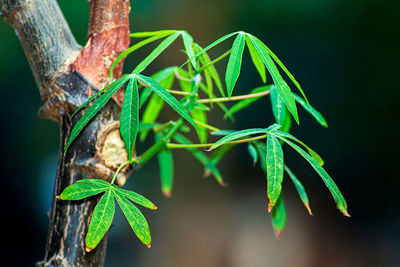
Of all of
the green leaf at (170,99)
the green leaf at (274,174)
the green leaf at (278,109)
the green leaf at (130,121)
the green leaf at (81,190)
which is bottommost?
the green leaf at (81,190)

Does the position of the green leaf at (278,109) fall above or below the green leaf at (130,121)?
above

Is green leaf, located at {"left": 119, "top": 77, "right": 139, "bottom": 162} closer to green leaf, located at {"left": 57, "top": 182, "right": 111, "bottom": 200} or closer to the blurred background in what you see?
green leaf, located at {"left": 57, "top": 182, "right": 111, "bottom": 200}

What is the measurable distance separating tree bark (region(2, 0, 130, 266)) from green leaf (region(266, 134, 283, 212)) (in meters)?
0.19

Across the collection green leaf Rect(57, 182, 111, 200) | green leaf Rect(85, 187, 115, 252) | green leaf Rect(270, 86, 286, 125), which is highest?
green leaf Rect(270, 86, 286, 125)

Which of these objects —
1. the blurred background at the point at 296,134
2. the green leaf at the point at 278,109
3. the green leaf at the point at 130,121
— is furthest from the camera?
the blurred background at the point at 296,134

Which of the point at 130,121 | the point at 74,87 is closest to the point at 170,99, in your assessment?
the point at 130,121

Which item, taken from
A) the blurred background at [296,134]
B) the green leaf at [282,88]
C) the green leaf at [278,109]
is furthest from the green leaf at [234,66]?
the blurred background at [296,134]

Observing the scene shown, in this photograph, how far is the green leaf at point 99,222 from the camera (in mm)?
379

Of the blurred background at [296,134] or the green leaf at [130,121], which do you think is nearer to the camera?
the green leaf at [130,121]

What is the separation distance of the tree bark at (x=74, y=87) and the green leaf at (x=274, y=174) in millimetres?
194

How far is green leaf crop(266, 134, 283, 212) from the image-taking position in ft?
1.24

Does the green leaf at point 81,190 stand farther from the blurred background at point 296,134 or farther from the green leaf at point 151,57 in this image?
the blurred background at point 296,134

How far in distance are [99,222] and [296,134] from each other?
1.18 m

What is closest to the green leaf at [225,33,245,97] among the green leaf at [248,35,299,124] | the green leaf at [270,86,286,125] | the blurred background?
the green leaf at [248,35,299,124]
